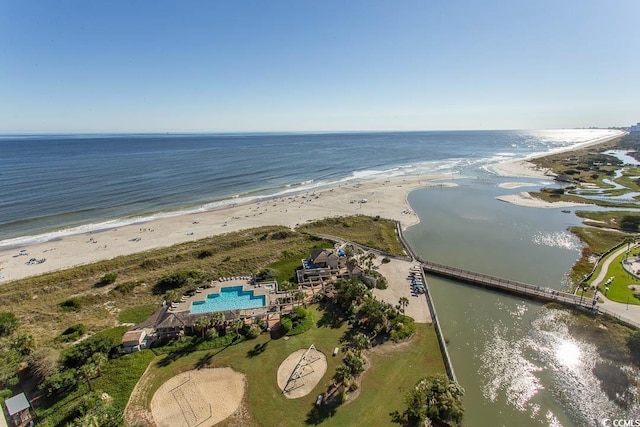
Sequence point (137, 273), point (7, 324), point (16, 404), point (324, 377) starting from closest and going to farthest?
point (16, 404), point (324, 377), point (7, 324), point (137, 273)

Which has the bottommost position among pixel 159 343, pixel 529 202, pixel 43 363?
pixel 159 343

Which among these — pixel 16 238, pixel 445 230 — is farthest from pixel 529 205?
pixel 16 238

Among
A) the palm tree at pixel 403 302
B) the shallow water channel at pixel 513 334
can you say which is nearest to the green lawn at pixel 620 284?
the shallow water channel at pixel 513 334

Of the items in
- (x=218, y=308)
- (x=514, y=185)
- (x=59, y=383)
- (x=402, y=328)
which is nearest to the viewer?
(x=59, y=383)

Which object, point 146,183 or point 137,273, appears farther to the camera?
point 146,183

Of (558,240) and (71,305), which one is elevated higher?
(71,305)

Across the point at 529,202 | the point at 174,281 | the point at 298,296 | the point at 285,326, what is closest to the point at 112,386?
the point at 285,326

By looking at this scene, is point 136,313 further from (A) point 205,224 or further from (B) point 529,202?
(B) point 529,202

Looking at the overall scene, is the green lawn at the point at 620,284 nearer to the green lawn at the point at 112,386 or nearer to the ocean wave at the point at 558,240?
the ocean wave at the point at 558,240
